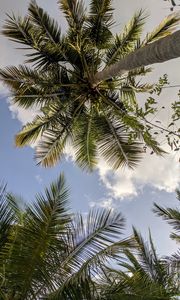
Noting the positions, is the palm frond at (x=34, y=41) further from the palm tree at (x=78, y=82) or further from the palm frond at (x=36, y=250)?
the palm frond at (x=36, y=250)

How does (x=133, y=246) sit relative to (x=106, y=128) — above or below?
below

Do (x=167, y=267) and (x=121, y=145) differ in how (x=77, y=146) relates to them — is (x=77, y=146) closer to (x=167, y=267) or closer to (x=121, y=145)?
(x=121, y=145)

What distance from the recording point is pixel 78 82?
38.7 ft

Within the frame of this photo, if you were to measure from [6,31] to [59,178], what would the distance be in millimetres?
5966

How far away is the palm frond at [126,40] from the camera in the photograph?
1205 centimetres

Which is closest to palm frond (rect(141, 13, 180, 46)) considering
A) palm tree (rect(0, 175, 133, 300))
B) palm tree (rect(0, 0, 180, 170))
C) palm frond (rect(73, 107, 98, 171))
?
palm tree (rect(0, 0, 180, 170))

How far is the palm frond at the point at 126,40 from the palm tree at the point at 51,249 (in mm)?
6437

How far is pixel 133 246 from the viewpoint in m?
6.57

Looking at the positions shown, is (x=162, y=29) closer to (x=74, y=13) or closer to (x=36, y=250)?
(x=74, y=13)

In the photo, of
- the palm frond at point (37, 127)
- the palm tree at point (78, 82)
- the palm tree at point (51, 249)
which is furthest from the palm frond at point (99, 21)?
the palm tree at point (51, 249)

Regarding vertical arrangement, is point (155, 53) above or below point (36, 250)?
above

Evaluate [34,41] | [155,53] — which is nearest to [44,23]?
[34,41]

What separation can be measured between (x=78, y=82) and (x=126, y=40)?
203 cm

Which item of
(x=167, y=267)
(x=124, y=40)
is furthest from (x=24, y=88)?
(x=167, y=267)
